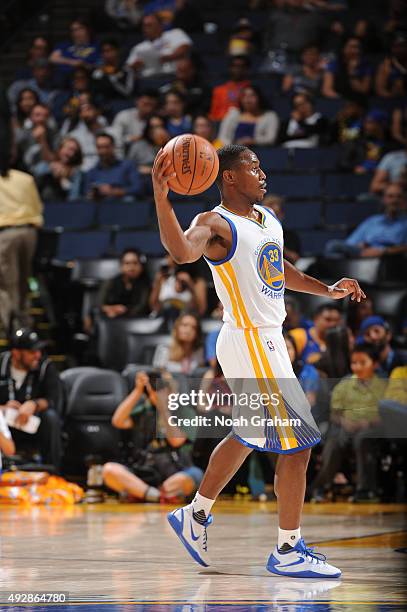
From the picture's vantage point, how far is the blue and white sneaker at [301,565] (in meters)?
4.74

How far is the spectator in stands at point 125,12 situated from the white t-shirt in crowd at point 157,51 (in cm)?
81

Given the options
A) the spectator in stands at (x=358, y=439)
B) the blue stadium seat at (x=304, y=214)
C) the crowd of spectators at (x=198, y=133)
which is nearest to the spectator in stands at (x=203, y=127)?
the crowd of spectators at (x=198, y=133)

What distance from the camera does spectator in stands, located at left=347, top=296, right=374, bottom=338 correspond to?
9.63 m

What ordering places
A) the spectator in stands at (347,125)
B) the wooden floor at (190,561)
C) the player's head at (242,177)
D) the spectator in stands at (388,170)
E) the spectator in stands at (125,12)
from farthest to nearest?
the spectator in stands at (125,12) → the spectator in stands at (347,125) → the spectator in stands at (388,170) → the player's head at (242,177) → the wooden floor at (190,561)

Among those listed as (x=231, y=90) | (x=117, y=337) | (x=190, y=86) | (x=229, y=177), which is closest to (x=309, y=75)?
(x=231, y=90)

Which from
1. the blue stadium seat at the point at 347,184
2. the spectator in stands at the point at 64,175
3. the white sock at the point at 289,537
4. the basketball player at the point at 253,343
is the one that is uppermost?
the basketball player at the point at 253,343

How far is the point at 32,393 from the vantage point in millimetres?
9453

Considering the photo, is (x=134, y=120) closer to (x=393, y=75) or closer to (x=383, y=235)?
(x=393, y=75)

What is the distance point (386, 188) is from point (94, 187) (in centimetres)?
334

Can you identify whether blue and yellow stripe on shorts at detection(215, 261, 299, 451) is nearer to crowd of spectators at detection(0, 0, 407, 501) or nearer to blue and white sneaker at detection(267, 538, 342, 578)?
blue and white sneaker at detection(267, 538, 342, 578)

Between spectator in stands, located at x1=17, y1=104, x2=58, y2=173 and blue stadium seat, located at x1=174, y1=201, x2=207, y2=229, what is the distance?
6.93 feet

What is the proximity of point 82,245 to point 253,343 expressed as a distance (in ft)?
24.8

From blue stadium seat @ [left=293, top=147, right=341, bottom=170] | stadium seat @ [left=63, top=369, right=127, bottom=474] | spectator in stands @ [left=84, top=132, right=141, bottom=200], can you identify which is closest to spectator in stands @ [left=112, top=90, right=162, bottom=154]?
spectator in stands @ [left=84, top=132, right=141, bottom=200]

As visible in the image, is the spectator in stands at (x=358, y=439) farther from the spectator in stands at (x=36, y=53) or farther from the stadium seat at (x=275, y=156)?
the spectator in stands at (x=36, y=53)
